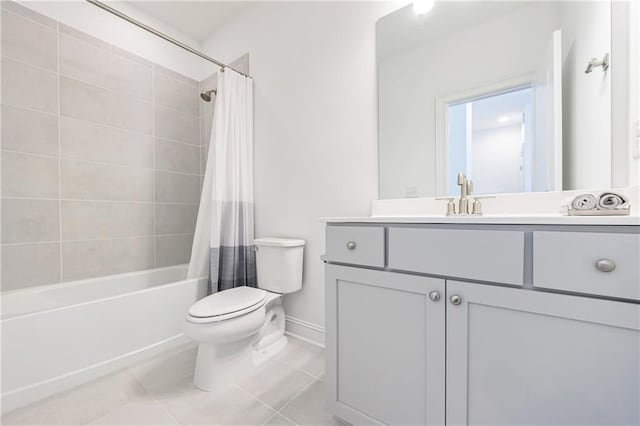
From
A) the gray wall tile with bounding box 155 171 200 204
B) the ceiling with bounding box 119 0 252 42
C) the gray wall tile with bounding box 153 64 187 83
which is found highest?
the ceiling with bounding box 119 0 252 42

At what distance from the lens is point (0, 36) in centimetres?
159

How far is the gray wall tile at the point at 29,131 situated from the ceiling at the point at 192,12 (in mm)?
1157

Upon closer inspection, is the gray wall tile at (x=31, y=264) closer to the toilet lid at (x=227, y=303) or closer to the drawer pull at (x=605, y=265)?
the toilet lid at (x=227, y=303)

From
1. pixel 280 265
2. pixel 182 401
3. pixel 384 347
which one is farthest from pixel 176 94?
pixel 384 347

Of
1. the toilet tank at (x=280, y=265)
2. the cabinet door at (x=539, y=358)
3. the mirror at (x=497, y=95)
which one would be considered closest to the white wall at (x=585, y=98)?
the mirror at (x=497, y=95)

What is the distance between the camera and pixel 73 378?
4.48ft

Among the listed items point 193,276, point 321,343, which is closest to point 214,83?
point 193,276

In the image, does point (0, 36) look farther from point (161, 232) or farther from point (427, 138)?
point (427, 138)

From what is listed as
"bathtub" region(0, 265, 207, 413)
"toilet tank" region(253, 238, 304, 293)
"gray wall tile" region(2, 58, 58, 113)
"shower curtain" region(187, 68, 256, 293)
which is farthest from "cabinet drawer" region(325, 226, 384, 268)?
"gray wall tile" region(2, 58, 58, 113)

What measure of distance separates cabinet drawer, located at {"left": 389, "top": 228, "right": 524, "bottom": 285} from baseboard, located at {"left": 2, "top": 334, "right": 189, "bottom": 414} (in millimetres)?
1648

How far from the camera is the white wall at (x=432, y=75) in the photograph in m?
1.13

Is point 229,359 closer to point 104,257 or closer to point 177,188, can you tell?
point 104,257

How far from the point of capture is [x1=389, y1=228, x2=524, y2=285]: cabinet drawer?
73 cm

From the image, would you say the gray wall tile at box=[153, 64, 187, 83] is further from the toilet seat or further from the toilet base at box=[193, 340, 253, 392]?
the toilet base at box=[193, 340, 253, 392]
